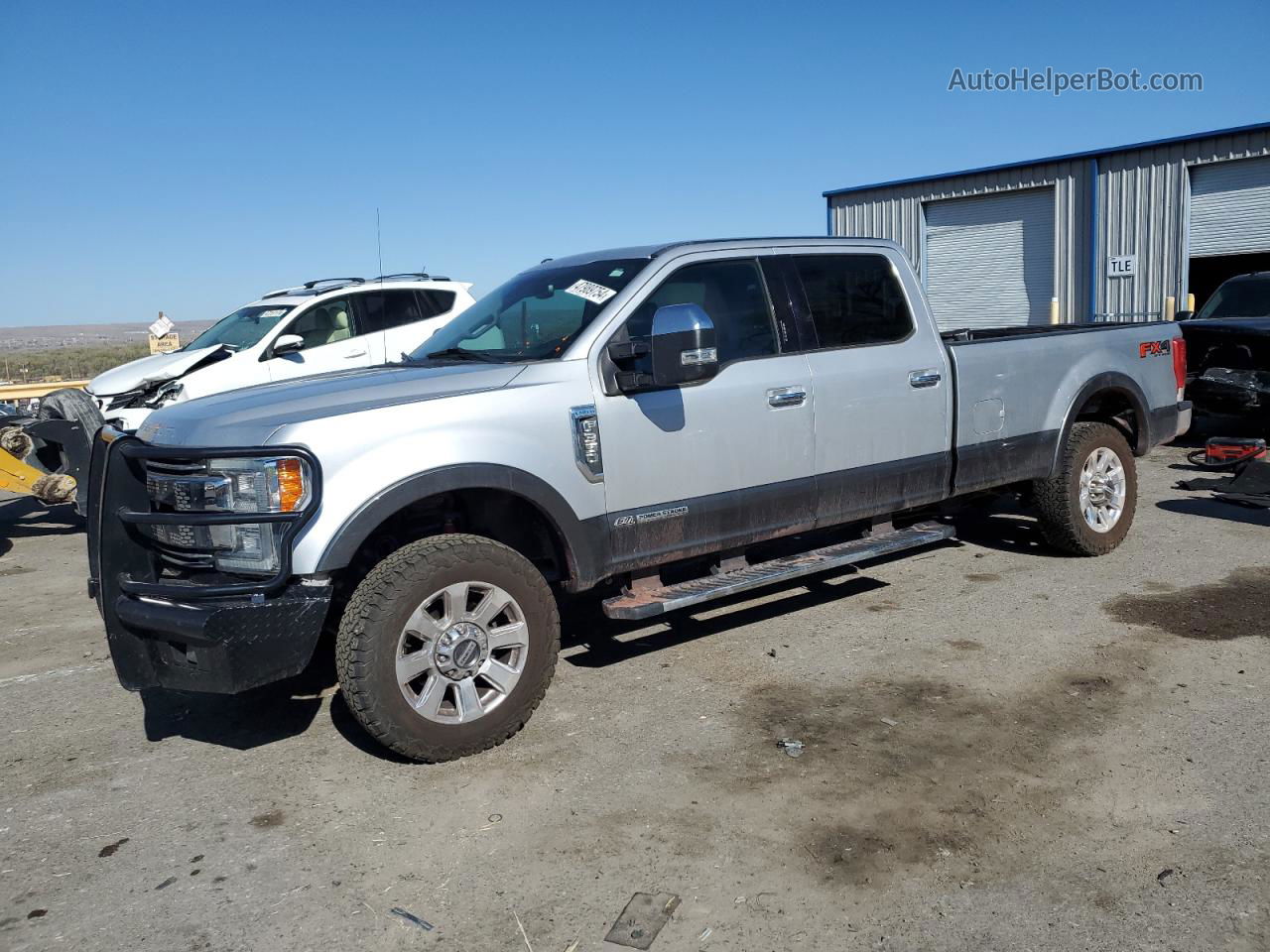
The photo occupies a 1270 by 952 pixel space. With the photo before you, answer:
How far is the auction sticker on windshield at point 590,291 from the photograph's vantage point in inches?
199

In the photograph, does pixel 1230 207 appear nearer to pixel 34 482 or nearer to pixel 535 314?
pixel 535 314

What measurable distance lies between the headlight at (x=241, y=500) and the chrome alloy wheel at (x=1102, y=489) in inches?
196

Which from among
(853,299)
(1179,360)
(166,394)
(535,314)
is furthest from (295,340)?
(1179,360)

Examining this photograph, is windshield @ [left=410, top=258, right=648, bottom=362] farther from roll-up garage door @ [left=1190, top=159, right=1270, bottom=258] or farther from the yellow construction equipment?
roll-up garage door @ [left=1190, top=159, right=1270, bottom=258]

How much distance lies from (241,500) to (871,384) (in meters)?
3.23

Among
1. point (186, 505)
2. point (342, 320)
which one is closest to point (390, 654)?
point (186, 505)

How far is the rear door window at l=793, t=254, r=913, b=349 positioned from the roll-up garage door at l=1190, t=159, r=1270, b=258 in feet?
47.3

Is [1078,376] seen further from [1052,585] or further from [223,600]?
[223,600]

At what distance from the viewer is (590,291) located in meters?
5.15

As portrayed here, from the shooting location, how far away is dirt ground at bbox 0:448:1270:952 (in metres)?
3.15

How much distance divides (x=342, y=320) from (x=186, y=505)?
7.18m

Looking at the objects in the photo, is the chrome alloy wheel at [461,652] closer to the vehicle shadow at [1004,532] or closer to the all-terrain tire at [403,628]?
the all-terrain tire at [403,628]

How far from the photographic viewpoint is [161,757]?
14.8ft

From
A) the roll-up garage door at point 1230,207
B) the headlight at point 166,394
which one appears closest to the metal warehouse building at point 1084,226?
the roll-up garage door at point 1230,207
